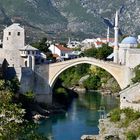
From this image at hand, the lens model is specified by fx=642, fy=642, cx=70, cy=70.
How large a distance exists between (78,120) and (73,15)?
10975 cm

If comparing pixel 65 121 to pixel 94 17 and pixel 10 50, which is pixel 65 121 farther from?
pixel 94 17

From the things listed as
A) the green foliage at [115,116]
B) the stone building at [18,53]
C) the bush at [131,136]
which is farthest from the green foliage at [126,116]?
the stone building at [18,53]

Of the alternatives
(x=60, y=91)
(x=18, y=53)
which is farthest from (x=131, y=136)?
(x=60, y=91)

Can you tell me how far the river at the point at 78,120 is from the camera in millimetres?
33500

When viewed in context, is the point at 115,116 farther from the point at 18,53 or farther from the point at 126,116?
the point at 18,53

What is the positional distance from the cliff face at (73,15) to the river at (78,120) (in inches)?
3100

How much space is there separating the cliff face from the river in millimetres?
78732

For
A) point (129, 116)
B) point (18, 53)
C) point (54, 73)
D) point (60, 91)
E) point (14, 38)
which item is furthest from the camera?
point (60, 91)

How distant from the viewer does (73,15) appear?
14675 centimetres

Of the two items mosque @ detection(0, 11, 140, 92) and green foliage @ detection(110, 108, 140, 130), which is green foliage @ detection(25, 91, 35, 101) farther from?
green foliage @ detection(110, 108, 140, 130)

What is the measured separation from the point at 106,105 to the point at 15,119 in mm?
31321

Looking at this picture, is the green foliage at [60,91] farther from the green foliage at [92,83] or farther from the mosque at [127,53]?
the green foliage at [92,83]

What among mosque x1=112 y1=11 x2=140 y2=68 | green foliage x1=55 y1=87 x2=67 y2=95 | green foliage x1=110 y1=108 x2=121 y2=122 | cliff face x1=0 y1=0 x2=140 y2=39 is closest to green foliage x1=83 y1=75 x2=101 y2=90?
mosque x1=112 y1=11 x2=140 y2=68

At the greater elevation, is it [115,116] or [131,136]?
[115,116]
